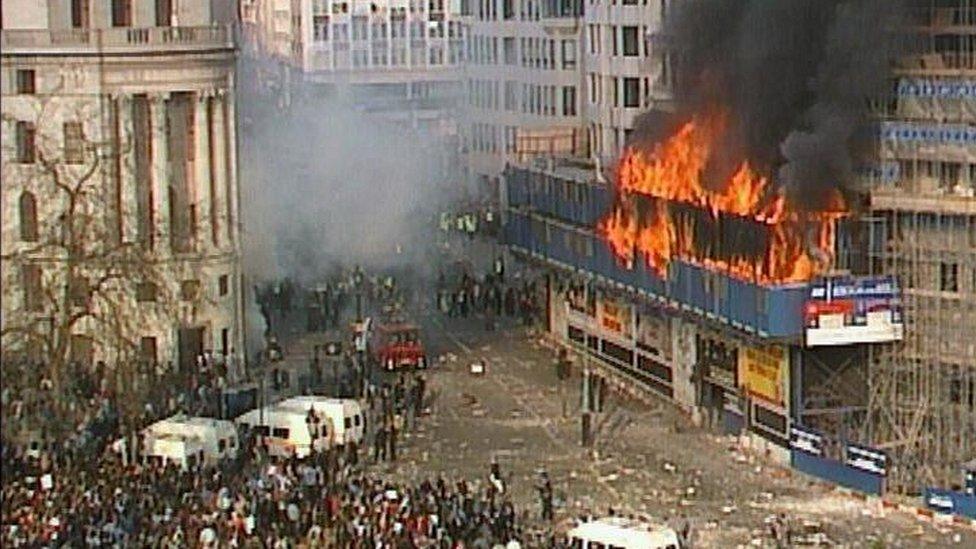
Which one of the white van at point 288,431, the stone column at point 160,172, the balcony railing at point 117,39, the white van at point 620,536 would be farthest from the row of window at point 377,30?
the white van at point 620,536

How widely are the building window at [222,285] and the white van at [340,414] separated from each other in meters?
9.54

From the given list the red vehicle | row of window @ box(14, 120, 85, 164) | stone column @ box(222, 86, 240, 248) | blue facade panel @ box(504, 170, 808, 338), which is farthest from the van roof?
stone column @ box(222, 86, 240, 248)

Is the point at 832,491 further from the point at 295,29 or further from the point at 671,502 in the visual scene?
the point at 295,29

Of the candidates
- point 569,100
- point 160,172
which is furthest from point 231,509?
point 569,100

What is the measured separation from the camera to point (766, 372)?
130ft

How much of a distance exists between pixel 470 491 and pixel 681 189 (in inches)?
536

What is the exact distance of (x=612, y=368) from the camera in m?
49.0

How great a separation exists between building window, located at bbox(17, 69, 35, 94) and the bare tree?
329 mm

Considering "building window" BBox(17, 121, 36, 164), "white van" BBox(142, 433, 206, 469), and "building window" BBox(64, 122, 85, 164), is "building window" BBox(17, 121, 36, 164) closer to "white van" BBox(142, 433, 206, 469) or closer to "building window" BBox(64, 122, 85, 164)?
"building window" BBox(64, 122, 85, 164)

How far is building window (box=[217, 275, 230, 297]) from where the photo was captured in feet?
163

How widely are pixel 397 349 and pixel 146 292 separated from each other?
17.7 ft

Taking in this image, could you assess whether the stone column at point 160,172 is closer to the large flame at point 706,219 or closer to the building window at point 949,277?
the large flame at point 706,219

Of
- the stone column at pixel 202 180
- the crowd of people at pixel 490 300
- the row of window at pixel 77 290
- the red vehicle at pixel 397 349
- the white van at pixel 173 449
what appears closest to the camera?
the white van at pixel 173 449

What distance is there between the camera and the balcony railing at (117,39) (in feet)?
155
